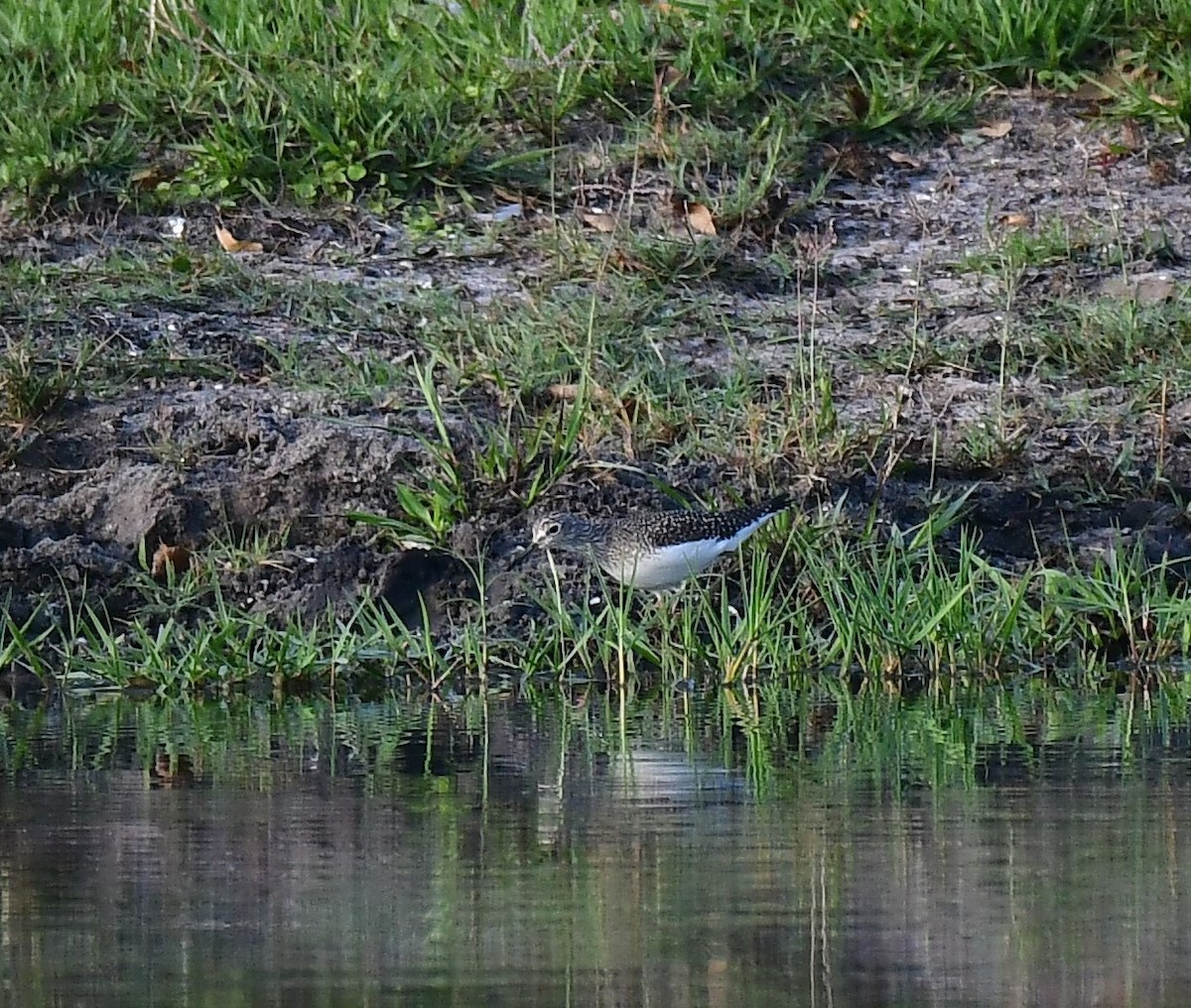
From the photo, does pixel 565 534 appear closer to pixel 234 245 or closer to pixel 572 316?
pixel 572 316

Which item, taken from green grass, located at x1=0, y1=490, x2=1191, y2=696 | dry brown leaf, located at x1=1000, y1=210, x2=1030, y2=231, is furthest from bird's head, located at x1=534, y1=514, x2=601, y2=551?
dry brown leaf, located at x1=1000, y1=210, x2=1030, y2=231

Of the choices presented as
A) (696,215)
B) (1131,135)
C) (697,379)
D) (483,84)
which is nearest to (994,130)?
(1131,135)

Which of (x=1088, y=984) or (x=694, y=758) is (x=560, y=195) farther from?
(x=1088, y=984)

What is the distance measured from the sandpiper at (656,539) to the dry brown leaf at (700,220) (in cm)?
267

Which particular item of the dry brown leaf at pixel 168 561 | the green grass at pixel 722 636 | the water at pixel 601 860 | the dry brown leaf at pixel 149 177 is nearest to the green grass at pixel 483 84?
the dry brown leaf at pixel 149 177

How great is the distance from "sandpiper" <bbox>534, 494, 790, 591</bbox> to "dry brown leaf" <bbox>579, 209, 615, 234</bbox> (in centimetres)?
278

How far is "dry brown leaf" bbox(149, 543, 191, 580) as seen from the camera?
28.3 ft

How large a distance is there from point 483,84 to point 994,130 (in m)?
2.41

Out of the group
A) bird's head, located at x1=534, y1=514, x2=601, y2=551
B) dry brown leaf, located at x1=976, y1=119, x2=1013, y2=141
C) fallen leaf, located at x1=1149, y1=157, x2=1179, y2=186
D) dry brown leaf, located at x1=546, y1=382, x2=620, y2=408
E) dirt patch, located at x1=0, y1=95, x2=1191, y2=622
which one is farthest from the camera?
dry brown leaf, located at x1=976, y1=119, x2=1013, y2=141

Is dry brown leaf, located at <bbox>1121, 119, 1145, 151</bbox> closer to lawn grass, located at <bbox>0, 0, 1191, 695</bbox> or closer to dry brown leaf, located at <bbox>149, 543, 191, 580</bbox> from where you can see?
lawn grass, located at <bbox>0, 0, 1191, 695</bbox>

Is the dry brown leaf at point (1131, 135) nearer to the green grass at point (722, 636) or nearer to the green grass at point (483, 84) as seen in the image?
the green grass at point (483, 84)

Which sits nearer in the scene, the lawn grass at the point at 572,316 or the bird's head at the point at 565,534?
the lawn grass at the point at 572,316

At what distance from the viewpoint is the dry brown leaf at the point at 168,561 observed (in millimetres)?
8641

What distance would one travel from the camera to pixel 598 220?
36.1 feet
